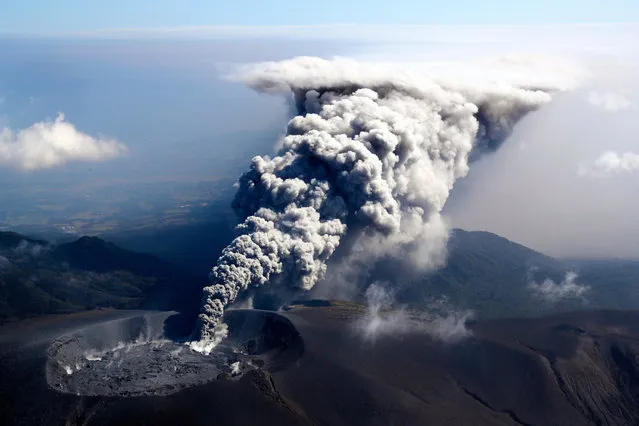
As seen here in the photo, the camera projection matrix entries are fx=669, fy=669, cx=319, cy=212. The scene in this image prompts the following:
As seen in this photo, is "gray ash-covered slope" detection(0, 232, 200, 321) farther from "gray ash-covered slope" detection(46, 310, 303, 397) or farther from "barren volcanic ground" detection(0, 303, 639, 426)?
"gray ash-covered slope" detection(46, 310, 303, 397)

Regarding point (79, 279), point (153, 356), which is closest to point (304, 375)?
point (153, 356)

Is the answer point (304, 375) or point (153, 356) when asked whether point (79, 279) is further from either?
point (304, 375)

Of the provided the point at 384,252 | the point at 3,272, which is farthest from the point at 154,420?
the point at 384,252

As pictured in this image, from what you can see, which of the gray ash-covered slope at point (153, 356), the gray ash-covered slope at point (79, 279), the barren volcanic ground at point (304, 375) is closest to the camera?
the barren volcanic ground at point (304, 375)

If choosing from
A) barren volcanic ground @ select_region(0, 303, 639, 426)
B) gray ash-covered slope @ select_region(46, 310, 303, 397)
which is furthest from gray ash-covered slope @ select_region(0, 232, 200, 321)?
gray ash-covered slope @ select_region(46, 310, 303, 397)

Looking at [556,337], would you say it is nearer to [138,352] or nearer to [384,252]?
[384,252]

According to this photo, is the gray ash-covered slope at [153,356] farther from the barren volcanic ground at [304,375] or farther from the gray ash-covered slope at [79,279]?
the gray ash-covered slope at [79,279]

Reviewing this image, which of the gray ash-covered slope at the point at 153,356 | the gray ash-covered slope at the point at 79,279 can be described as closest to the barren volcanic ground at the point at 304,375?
the gray ash-covered slope at the point at 153,356
